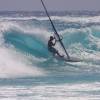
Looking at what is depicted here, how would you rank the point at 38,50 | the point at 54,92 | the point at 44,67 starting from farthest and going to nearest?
the point at 38,50 → the point at 44,67 → the point at 54,92

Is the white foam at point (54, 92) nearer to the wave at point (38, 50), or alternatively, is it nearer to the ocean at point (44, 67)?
the ocean at point (44, 67)

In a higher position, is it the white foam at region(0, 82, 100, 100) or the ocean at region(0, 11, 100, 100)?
the white foam at region(0, 82, 100, 100)

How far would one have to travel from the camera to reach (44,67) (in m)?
23.9

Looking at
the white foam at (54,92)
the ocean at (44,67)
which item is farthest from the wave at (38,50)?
the white foam at (54,92)

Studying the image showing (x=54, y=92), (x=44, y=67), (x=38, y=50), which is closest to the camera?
(x=54, y=92)

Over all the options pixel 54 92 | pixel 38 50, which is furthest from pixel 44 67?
pixel 54 92

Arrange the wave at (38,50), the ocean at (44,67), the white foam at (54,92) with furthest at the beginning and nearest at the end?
the wave at (38,50) < the ocean at (44,67) < the white foam at (54,92)

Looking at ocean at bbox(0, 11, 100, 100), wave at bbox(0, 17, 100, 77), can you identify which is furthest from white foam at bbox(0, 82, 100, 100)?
wave at bbox(0, 17, 100, 77)

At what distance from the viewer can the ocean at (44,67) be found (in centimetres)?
1603

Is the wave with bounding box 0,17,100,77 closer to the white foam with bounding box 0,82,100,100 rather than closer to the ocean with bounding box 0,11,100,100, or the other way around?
the ocean with bounding box 0,11,100,100

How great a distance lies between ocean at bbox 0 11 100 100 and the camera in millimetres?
16031

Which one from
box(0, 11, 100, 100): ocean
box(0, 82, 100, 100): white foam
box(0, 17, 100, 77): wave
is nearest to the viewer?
box(0, 82, 100, 100): white foam

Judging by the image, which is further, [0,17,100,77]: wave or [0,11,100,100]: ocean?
[0,17,100,77]: wave

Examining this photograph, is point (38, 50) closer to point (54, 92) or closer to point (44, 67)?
point (44, 67)
